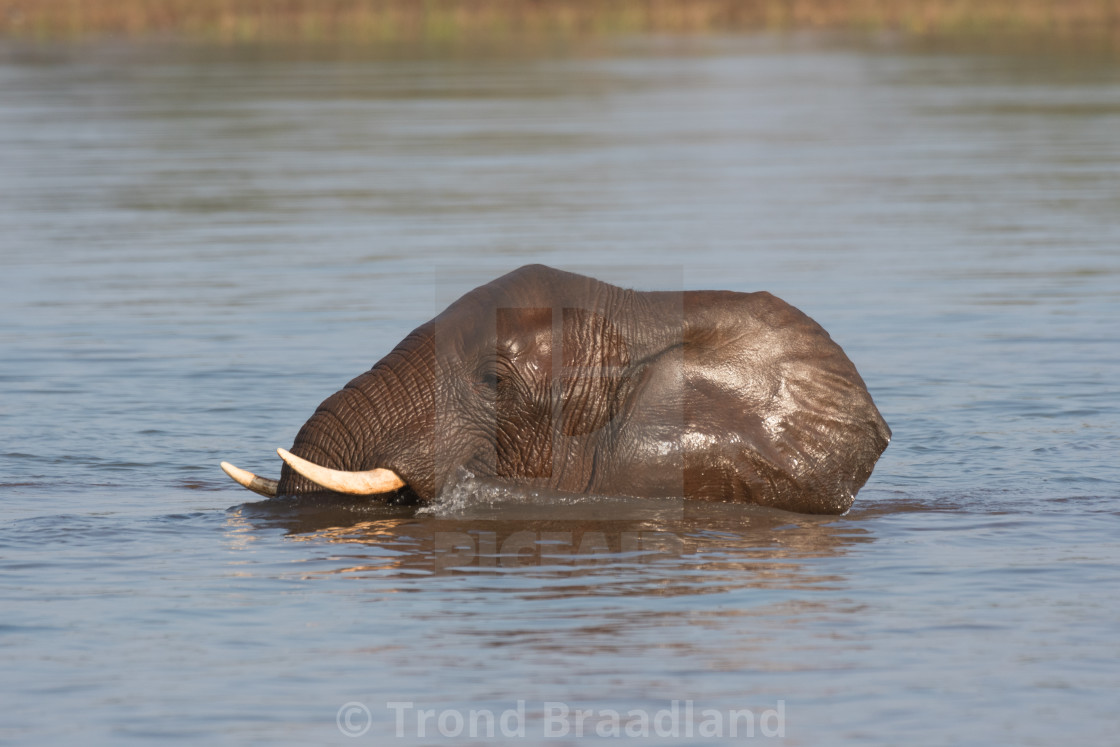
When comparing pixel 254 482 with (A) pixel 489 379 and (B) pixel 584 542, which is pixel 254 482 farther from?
(B) pixel 584 542

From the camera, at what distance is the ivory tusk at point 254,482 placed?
8398mm

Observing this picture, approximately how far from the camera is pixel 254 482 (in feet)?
28.2

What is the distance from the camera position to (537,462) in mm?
8414

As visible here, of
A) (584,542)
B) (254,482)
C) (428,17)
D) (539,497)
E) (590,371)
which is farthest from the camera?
(428,17)

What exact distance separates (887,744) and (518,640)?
1.51 meters

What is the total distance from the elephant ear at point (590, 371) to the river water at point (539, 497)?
0.42 meters

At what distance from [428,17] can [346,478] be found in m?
53.4

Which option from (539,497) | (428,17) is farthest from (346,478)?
(428,17)

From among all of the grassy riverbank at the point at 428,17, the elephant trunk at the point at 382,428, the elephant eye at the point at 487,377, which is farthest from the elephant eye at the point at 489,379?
the grassy riverbank at the point at 428,17

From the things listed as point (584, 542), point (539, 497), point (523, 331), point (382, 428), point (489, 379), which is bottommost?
point (584, 542)

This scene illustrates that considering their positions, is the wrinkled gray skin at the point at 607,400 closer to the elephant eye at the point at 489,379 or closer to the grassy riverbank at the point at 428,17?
the elephant eye at the point at 489,379

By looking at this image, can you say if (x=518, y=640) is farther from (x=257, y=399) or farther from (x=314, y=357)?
(x=314, y=357)

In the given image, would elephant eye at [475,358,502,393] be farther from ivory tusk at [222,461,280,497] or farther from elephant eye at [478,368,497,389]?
ivory tusk at [222,461,280,497]

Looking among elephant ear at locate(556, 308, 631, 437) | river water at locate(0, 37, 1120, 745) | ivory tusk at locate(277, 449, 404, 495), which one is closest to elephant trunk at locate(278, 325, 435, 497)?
ivory tusk at locate(277, 449, 404, 495)
